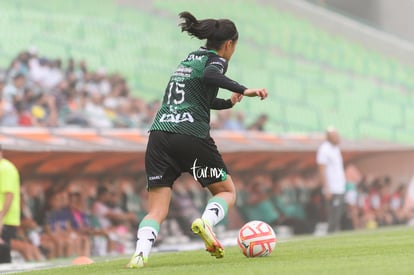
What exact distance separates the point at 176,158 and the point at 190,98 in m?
0.55

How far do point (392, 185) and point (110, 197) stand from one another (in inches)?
462

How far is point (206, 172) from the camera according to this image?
994cm

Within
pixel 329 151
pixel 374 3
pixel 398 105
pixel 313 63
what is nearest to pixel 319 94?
pixel 313 63

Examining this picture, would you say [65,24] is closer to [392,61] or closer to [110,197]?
[110,197]

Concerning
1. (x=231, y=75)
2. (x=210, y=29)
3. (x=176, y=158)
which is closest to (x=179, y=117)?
(x=176, y=158)

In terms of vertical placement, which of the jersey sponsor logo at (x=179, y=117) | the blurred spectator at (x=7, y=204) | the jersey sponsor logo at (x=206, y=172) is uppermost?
the jersey sponsor logo at (x=179, y=117)

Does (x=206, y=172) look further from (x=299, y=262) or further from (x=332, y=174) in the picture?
(x=332, y=174)

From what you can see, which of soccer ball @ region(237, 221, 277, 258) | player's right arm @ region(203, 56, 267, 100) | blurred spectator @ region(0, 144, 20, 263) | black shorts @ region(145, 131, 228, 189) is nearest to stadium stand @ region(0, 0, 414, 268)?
blurred spectator @ region(0, 144, 20, 263)

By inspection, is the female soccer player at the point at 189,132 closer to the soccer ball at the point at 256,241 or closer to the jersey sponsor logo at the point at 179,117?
the jersey sponsor logo at the point at 179,117

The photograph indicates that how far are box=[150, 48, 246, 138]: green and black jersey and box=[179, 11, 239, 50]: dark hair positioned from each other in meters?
0.11

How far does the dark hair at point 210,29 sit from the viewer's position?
982 cm

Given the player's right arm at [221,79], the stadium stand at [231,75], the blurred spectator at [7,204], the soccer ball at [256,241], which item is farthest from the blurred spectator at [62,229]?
the player's right arm at [221,79]

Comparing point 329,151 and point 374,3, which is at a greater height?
point 374,3

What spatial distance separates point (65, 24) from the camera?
26.7m
